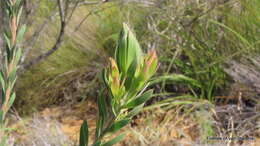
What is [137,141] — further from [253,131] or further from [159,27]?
[159,27]

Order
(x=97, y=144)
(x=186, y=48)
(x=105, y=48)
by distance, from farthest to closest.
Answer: (x=105, y=48), (x=186, y=48), (x=97, y=144)

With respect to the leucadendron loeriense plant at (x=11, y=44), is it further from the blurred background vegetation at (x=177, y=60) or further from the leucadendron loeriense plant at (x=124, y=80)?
the blurred background vegetation at (x=177, y=60)

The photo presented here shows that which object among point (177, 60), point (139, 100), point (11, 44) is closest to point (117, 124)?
point (139, 100)

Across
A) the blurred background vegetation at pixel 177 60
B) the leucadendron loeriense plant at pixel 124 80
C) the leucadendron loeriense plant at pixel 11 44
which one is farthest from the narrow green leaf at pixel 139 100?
the blurred background vegetation at pixel 177 60

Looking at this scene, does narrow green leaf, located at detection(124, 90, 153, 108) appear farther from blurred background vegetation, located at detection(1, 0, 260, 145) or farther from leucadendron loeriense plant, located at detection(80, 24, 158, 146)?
blurred background vegetation, located at detection(1, 0, 260, 145)

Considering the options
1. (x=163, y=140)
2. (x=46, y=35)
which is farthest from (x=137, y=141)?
(x=46, y=35)

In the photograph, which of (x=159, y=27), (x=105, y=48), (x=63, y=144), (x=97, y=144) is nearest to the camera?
(x=97, y=144)

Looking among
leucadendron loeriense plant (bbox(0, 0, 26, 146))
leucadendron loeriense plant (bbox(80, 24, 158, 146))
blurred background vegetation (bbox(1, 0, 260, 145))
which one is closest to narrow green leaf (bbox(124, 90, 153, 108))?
leucadendron loeriense plant (bbox(80, 24, 158, 146))
